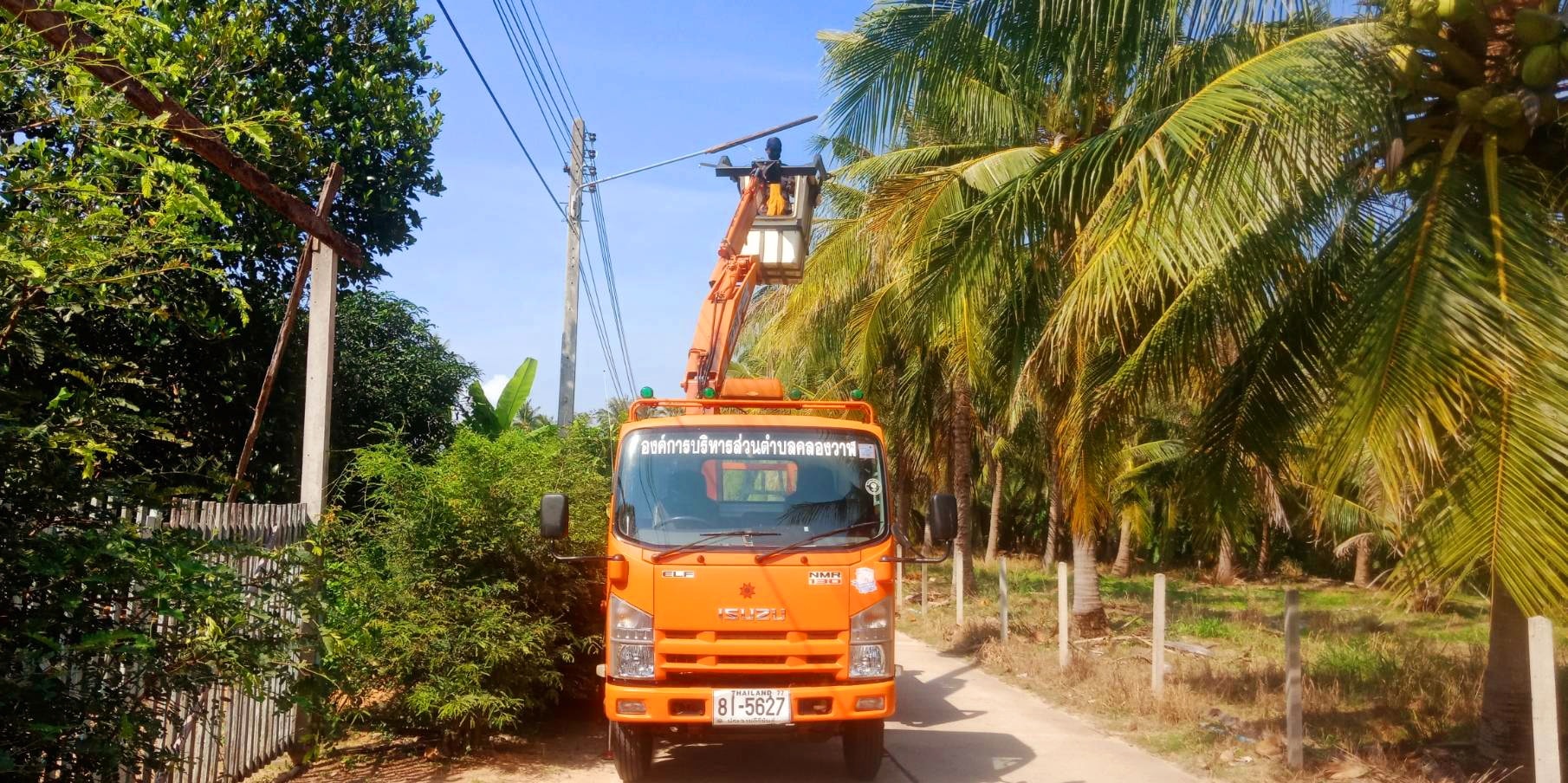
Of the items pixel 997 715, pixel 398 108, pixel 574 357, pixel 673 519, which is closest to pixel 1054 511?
pixel 574 357

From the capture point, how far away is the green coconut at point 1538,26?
6.46 m

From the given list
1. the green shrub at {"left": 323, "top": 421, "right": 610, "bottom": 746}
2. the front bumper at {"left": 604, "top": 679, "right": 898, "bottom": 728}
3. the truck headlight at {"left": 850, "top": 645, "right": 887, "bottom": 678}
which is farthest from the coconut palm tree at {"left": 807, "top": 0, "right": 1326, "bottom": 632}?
the green shrub at {"left": 323, "top": 421, "right": 610, "bottom": 746}

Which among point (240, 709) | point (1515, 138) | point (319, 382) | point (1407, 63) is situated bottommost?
point (240, 709)

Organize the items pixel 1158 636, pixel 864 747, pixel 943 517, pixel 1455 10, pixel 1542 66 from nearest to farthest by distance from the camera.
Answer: pixel 1542 66
pixel 1455 10
pixel 864 747
pixel 943 517
pixel 1158 636

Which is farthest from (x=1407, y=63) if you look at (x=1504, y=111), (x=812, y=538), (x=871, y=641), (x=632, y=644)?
(x=632, y=644)

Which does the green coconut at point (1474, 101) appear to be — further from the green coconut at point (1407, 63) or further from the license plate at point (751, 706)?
the license plate at point (751, 706)

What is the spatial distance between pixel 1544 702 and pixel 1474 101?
3.48 metres

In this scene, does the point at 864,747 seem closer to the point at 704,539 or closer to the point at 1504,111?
the point at 704,539

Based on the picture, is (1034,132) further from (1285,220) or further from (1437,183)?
(1437,183)

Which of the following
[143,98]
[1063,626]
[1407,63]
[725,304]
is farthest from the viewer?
[1063,626]

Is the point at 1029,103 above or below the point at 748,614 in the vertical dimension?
above

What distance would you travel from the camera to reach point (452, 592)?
319 inches

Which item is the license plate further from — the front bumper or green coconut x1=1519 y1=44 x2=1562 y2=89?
green coconut x1=1519 y1=44 x2=1562 y2=89

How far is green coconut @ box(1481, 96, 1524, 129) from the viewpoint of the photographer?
263 inches
